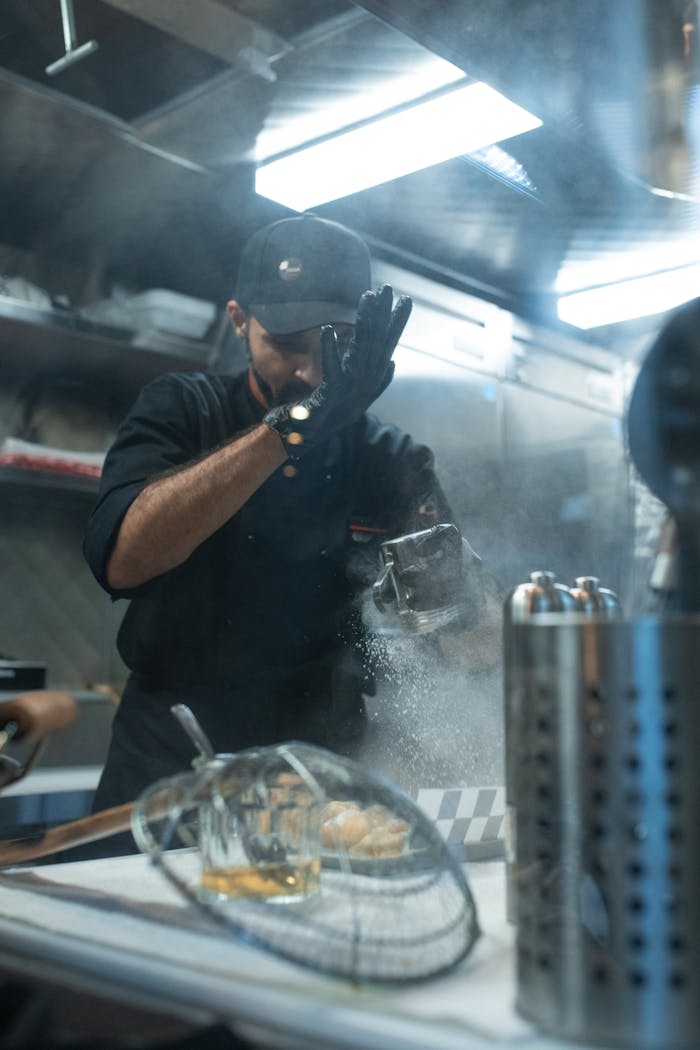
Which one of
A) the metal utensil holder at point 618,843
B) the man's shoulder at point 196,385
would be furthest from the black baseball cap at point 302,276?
the metal utensil holder at point 618,843

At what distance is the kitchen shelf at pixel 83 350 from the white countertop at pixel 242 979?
5.69 ft

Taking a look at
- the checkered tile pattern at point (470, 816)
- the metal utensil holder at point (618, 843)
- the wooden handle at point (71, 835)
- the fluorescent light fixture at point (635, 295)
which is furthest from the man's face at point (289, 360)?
the metal utensil holder at point (618, 843)

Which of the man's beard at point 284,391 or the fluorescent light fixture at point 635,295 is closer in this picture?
the fluorescent light fixture at point 635,295

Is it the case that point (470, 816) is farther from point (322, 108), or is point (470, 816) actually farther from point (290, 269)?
point (322, 108)

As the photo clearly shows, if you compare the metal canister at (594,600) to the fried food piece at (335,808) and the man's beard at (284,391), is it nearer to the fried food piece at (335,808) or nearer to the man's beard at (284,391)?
the fried food piece at (335,808)

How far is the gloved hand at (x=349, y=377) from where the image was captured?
127cm

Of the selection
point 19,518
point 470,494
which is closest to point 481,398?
point 470,494

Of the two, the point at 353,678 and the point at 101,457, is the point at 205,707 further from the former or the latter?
the point at 101,457

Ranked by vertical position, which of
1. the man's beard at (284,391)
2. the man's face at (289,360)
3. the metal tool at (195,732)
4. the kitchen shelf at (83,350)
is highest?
the kitchen shelf at (83,350)

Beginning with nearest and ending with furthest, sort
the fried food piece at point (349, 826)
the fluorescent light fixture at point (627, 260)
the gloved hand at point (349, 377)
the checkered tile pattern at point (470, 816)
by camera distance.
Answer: the fried food piece at point (349, 826), the checkered tile pattern at point (470, 816), the gloved hand at point (349, 377), the fluorescent light fixture at point (627, 260)

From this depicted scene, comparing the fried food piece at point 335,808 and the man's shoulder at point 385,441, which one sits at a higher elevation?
the man's shoulder at point 385,441

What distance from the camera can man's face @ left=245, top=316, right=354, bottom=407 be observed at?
5.22 ft

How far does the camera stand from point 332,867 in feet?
2.75

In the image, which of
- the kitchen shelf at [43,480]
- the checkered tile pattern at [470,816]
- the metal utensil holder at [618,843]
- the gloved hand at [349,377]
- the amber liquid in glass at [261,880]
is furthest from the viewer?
the kitchen shelf at [43,480]
